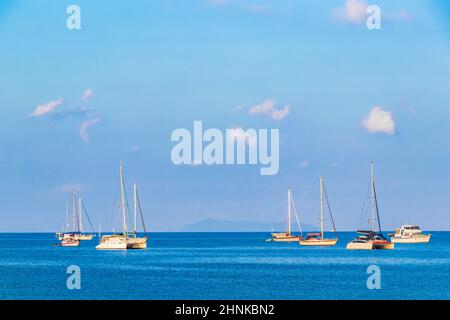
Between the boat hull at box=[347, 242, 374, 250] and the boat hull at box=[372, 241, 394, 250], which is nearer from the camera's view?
the boat hull at box=[372, 241, 394, 250]

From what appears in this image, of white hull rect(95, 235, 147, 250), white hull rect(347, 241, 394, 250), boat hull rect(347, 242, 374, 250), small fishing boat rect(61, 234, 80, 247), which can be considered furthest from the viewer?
small fishing boat rect(61, 234, 80, 247)

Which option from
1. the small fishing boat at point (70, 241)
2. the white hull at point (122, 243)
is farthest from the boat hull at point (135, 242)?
the small fishing boat at point (70, 241)

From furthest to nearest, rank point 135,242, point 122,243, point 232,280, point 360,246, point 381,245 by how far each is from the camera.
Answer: point 122,243
point 135,242
point 360,246
point 381,245
point 232,280

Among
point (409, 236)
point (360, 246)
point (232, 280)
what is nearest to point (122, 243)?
point (360, 246)

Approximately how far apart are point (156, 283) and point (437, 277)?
30.9 m

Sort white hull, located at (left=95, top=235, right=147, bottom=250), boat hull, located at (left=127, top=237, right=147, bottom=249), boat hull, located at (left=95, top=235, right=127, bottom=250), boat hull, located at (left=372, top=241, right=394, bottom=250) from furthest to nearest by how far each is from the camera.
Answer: boat hull, located at (left=95, top=235, right=127, bottom=250)
white hull, located at (left=95, top=235, right=147, bottom=250)
boat hull, located at (left=127, top=237, right=147, bottom=249)
boat hull, located at (left=372, top=241, right=394, bottom=250)

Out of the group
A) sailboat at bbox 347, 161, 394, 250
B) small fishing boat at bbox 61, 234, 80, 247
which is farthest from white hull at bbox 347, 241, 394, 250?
small fishing boat at bbox 61, 234, 80, 247

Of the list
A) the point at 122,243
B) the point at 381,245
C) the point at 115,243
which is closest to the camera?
the point at 381,245

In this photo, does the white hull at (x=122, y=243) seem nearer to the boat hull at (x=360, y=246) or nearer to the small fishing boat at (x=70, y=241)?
the boat hull at (x=360, y=246)

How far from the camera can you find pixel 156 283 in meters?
80.0

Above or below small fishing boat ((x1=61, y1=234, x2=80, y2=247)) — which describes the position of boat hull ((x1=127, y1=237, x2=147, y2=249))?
above

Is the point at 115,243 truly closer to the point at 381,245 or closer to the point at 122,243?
the point at 122,243

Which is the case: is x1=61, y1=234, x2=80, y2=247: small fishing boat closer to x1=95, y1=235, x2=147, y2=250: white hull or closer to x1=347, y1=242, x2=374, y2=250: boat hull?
x1=95, y1=235, x2=147, y2=250: white hull
